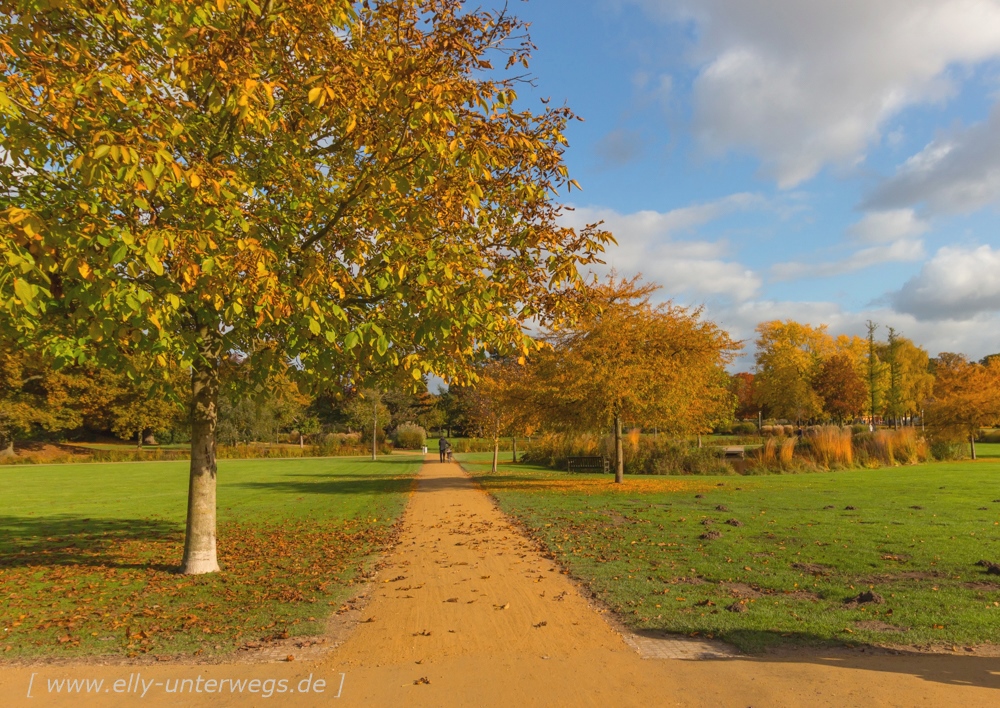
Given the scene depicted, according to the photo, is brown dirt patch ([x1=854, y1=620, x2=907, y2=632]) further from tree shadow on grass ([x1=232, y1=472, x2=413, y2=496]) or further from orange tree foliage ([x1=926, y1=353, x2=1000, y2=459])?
orange tree foliage ([x1=926, y1=353, x2=1000, y2=459])

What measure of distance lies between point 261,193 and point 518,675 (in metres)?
5.50

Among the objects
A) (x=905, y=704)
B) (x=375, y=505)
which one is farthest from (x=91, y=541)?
(x=905, y=704)

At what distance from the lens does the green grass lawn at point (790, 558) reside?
18.1ft

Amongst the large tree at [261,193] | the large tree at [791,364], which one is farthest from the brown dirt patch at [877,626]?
the large tree at [791,364]

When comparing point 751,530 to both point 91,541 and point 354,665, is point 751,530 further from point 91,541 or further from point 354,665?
point 91,541

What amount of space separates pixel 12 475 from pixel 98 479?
645 cm

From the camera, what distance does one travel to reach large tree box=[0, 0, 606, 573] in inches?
206

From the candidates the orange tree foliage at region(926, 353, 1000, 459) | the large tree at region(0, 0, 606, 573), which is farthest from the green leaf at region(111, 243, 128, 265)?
the orange tree foliage at region(926, 353, 1000, 459)

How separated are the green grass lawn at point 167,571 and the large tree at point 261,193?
1.16m

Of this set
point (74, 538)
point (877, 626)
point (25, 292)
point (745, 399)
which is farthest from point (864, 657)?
point (745, 399)

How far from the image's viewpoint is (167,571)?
27.5 ft

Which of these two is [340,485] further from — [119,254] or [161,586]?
[119,254]

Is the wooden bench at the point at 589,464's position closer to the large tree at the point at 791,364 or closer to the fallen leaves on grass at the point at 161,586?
the fallen leaves on grass at the point at 161,586

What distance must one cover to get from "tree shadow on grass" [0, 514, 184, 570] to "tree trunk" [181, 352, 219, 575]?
0.70 m
